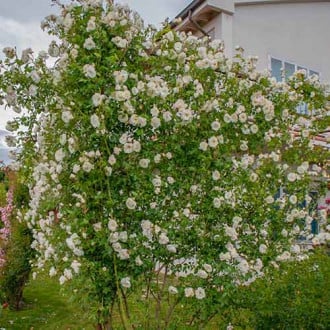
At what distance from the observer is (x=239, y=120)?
4008 mm

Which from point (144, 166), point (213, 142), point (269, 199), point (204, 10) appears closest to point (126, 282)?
point (144, 166)

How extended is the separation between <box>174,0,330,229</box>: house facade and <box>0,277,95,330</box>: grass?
603cm

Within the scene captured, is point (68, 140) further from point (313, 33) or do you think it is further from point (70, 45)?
point (313, 33)

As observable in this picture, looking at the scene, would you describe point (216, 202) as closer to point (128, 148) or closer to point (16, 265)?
point (128, 148)

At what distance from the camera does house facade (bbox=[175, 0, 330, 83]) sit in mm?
10719

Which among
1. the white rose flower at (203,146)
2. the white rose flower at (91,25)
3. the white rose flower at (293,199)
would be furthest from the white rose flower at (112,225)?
the white rose flower at (293,199)

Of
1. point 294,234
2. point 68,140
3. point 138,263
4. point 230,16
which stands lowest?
point 138,263

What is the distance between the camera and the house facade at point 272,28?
422 inches

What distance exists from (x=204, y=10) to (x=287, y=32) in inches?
129

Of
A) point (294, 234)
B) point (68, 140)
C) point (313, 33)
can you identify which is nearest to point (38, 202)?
point (68, 140)

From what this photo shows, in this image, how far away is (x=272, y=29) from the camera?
1198 centimetres

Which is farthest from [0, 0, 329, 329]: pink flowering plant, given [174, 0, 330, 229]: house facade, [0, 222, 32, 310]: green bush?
[174, 0, 330, 229]: house facade

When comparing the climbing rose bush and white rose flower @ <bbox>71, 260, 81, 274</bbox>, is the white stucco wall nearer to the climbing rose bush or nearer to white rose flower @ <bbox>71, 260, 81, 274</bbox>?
the climbing rose bush

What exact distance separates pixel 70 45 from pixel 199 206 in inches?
76.9
